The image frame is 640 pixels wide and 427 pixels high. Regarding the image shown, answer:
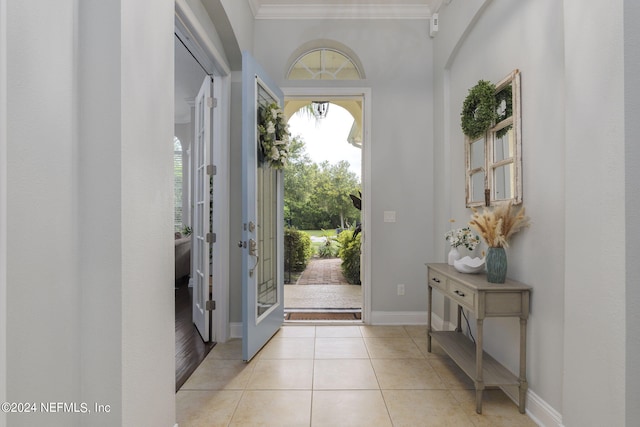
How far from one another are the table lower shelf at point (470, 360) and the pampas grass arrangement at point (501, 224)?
2.64ft

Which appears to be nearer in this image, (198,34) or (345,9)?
(198,34)

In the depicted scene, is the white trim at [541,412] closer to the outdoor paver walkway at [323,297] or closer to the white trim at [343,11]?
the outdoor paver walkway at [323,297]

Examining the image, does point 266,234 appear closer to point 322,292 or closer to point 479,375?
point 479,375

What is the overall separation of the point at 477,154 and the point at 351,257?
377cm

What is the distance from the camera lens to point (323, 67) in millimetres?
3805

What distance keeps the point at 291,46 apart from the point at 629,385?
373 cm

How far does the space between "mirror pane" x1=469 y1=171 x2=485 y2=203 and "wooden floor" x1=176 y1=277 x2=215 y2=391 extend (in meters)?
2.64

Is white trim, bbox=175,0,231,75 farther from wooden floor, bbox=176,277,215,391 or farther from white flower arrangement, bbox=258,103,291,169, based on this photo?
wooden floor, bbox=176,277,215,391

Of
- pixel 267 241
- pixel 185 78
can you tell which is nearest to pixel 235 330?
pixel 267 241

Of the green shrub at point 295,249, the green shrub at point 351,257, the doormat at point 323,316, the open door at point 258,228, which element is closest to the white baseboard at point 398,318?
the doormat at point 323,316

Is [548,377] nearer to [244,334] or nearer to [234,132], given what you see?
[244,334]

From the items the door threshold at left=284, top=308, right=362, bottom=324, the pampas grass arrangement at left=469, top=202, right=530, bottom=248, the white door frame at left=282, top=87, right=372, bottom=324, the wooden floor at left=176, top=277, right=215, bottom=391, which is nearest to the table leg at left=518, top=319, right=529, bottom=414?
the pampas grass arrangement at left=469, top=202, right=530, bottom=248

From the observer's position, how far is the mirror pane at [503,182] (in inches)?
89.6

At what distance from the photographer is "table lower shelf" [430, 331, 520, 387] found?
2068 mm
